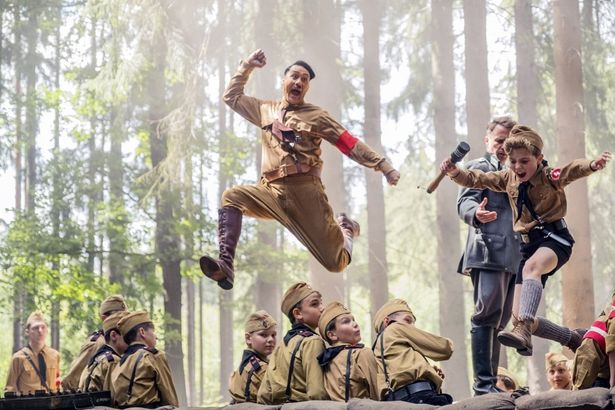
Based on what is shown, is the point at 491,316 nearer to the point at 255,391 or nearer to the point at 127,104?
the point at 255,391

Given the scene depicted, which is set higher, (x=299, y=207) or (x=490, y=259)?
(x=299, y=207)

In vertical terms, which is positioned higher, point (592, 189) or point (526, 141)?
point (592, 189)

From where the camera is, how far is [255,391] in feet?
26.9

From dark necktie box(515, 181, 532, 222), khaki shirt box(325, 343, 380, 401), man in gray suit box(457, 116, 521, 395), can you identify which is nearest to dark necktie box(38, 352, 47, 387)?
khaki shirt box(325, 343, 380, 401)

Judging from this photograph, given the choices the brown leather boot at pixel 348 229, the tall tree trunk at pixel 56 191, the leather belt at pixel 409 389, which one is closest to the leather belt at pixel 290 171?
the brown leather boot at pixel 348 229

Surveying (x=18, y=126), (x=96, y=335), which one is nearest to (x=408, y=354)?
(x=96, y=335)

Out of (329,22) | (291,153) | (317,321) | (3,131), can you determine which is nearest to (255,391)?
(317,321)

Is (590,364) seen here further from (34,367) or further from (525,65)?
(525,65)

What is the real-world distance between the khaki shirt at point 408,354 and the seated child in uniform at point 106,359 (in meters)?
2.57

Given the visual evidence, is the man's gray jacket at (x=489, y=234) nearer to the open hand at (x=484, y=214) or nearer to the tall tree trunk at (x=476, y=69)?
the open hand at (x=484, y=214)

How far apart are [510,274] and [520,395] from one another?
145 centimetres

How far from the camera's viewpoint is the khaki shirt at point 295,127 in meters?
8.12

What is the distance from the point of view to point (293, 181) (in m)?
8.26

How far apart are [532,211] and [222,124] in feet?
69.6
